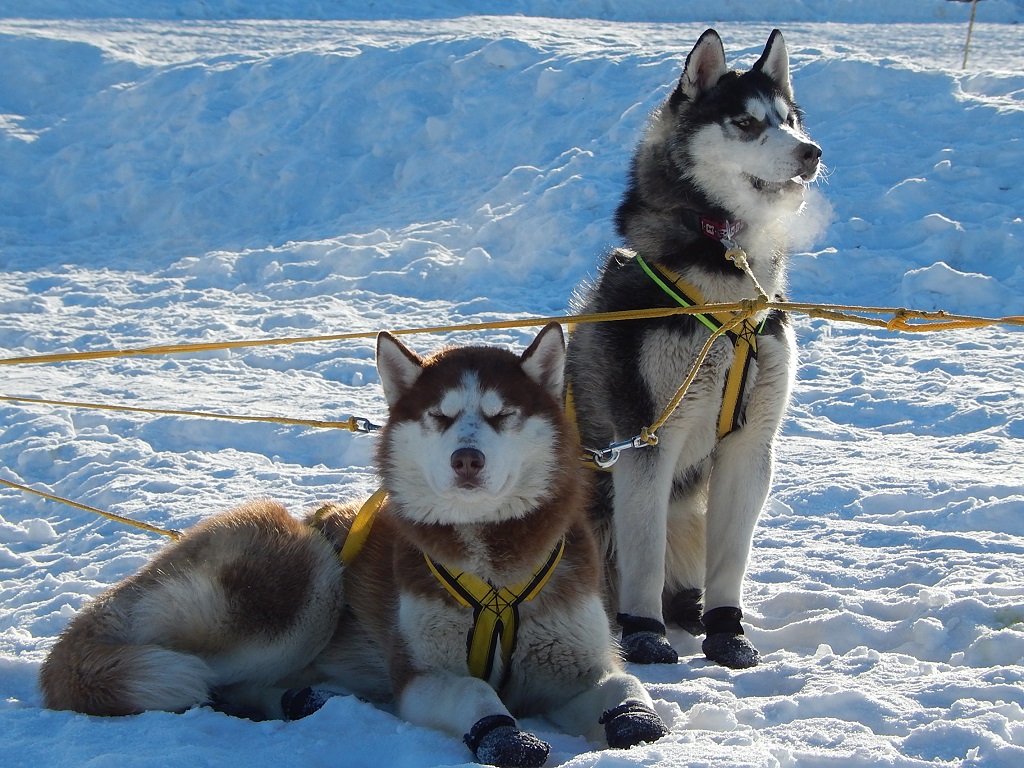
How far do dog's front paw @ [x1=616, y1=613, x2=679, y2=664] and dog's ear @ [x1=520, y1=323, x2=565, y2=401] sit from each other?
1.04 metres

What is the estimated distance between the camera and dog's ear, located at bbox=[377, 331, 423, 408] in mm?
3354

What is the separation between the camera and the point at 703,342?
12.6 ft

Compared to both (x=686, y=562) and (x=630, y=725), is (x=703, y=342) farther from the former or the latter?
(x=630, y=725)

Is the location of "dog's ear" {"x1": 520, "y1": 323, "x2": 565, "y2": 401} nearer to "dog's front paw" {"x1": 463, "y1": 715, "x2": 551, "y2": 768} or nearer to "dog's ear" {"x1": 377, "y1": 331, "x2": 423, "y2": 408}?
"dog's ear" {"x1": 377, "y1": 331, "x2": 423, "y2": 408}

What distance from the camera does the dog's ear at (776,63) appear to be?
4.19 m

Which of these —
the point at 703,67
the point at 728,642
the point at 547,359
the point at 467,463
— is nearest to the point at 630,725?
the point at 467,463

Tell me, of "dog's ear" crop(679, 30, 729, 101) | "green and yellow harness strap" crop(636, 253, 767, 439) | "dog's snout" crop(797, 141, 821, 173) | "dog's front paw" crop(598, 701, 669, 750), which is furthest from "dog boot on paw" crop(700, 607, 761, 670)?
"dog's ear" crop(679, 30, 729, 101)

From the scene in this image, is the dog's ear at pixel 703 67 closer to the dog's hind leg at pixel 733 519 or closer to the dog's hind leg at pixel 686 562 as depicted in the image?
the dog's hind leg at pixel 733 519

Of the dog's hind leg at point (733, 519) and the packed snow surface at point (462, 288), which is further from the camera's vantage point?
the dog's hind leg at point (733, 519)

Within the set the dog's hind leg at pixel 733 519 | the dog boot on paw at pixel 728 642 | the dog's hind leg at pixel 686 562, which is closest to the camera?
the dog boot on paw at pixel 728 642

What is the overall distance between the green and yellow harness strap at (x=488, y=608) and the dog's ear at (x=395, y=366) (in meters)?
0.59

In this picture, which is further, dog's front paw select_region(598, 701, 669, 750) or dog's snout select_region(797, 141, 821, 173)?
dog's snout select_region(797, 141, 821, 173)

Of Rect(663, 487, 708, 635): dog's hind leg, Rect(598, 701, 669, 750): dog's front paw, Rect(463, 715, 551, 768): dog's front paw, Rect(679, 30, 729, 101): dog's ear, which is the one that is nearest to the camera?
Rect(463, 715, 551, 768): dog's front paw

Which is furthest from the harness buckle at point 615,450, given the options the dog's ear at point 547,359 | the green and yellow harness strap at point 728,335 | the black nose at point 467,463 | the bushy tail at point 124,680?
the bushy tail at point 124,680
